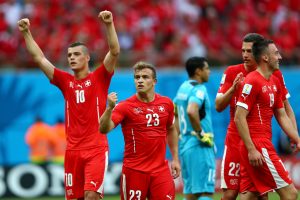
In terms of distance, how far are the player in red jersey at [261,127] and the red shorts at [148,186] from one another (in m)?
1.02

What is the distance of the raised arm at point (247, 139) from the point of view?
1061 cm

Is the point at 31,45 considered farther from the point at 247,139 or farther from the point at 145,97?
the point at 247,139

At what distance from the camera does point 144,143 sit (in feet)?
36.2

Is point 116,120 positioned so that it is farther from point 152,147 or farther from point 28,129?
point 28,129

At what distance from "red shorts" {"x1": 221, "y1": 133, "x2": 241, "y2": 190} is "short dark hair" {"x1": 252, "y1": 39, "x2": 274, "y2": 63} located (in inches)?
55.7

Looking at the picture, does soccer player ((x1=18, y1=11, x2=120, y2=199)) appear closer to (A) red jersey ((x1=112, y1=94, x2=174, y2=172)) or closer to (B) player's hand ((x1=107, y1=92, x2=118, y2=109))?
(A) red jersey ((x1=112, y1=94, x2=174, y2=172))

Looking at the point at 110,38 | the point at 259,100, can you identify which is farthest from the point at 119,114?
the point at 259,100

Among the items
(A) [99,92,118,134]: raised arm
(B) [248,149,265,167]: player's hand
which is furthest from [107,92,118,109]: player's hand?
(B) [248,149,265,167]: player's hand

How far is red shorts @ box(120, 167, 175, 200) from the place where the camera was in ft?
35.9

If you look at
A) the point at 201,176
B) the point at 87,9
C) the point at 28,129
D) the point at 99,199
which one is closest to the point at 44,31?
the point at 87,9

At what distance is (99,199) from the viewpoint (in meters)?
11.6

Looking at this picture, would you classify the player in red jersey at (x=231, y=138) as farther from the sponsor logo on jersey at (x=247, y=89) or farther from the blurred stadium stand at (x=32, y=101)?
the blurred stadium stand at (x=32, y=101)

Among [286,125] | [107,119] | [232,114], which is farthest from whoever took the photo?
[232,114]

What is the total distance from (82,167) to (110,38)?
1.86m
